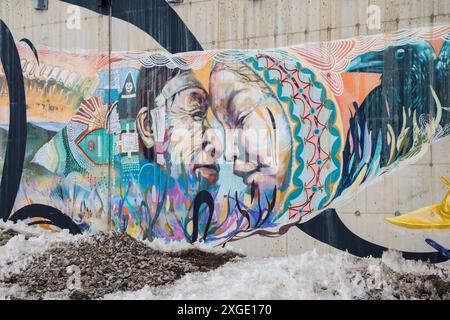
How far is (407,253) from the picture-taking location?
1160cm

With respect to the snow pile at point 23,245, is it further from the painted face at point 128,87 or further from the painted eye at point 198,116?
the painted eye at point 198,116

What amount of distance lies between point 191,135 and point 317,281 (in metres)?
3.74

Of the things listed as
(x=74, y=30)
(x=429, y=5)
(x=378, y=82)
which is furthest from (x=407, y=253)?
(x=74, y=30)

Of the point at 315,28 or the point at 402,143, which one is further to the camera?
the point at 315,28

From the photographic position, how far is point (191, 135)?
45.0 feet

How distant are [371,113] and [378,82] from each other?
1.65 ft

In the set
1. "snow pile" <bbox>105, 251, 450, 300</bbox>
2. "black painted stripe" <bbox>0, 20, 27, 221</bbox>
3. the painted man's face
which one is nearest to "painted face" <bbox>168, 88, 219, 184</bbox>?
the painted man's face

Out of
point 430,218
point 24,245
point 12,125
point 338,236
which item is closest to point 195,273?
point 338,236

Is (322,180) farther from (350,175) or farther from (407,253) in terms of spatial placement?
(407,253)

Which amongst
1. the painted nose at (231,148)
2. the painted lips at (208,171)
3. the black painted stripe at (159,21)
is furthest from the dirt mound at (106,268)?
the black painted stripe at (159,21)

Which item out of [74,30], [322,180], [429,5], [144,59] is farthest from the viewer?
[74,30]

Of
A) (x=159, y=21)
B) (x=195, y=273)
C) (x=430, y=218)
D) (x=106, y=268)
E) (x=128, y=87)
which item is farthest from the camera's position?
(x=128, y=87)

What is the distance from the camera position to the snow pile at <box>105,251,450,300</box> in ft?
36.3

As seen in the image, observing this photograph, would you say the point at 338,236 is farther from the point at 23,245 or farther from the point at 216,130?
the point at 23,245
